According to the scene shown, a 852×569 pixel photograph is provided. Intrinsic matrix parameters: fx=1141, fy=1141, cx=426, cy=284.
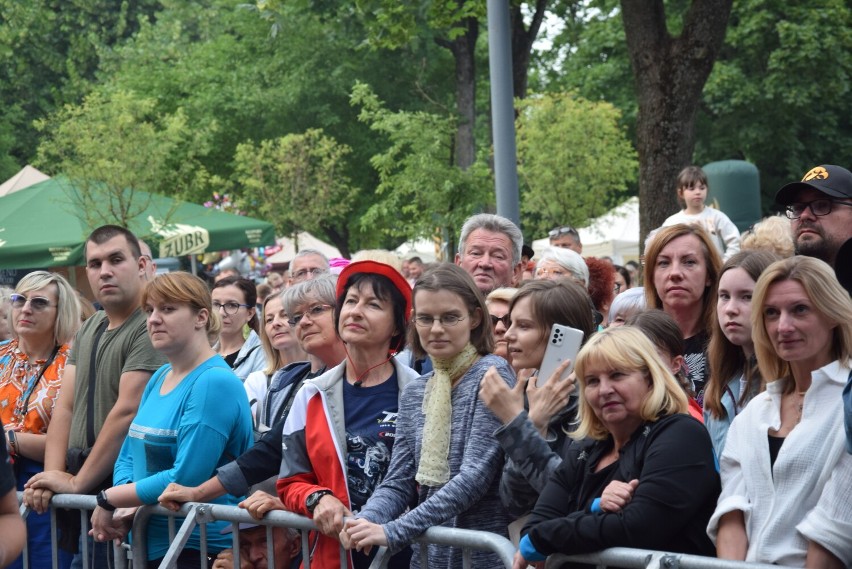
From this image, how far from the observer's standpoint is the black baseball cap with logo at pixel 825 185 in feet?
16.1

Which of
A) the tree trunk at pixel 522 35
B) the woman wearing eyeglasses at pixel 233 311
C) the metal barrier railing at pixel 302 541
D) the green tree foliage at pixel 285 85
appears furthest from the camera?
the green tree foliage at pixel 285 85

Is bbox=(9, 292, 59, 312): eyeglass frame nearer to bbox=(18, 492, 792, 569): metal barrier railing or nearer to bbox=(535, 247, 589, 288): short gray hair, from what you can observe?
bbox=(18, 492, 792, 569): metal barrier railing

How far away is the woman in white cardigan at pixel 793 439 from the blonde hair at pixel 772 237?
7.71 feet

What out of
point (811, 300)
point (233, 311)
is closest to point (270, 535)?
point (811, 300)

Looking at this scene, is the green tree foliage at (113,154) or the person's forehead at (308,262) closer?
the person's forehead at (308,262)

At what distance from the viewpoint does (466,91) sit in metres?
24.1

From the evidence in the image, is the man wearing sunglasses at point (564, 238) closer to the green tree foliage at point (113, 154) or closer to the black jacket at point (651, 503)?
the black jacket at point (651, 503)

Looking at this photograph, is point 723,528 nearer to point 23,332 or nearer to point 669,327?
point 669,327

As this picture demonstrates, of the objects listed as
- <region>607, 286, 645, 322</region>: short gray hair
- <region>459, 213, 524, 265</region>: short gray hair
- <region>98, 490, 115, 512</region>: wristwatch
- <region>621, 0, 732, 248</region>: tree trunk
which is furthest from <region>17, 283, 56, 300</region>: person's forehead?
<region>621, 0, 732, 248</region>: tree trunk

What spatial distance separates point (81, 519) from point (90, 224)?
13916mm

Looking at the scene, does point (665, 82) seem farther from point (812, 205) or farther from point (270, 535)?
point (270, 535)

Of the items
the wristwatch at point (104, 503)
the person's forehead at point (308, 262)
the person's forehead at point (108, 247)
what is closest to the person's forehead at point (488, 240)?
the person's forehead at point (108, 247)

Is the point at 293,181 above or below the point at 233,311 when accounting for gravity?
above

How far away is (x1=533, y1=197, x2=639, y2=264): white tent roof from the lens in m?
27.7
